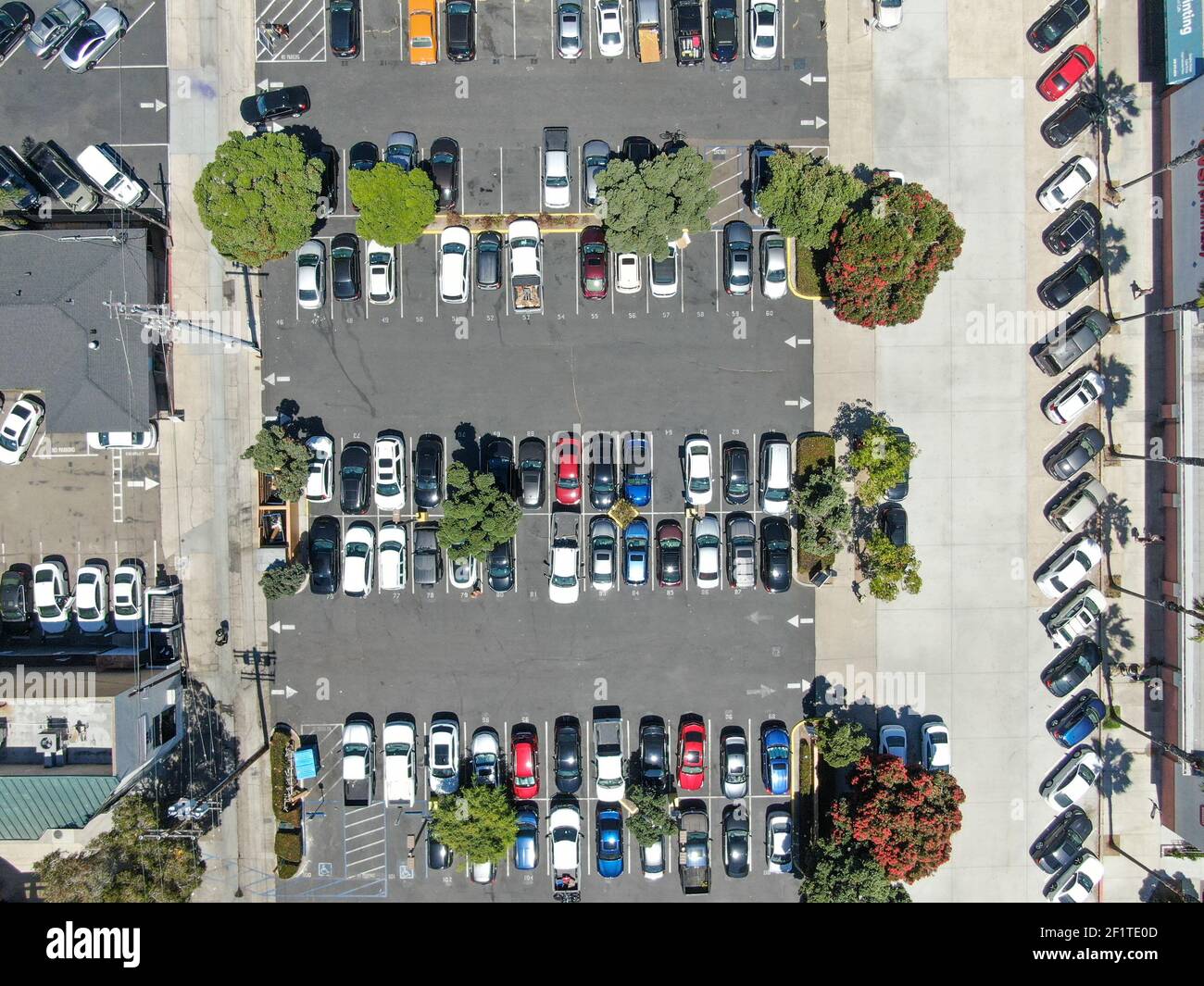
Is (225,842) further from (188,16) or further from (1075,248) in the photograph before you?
(1075,248)

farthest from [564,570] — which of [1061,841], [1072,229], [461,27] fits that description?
[1072,229]

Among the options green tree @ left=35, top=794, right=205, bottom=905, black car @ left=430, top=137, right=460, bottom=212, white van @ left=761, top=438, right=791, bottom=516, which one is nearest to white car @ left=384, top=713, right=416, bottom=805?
green tree @ left=35, top=794, right=205, bottom=905

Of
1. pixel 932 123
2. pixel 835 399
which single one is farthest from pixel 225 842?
pixel 932 123

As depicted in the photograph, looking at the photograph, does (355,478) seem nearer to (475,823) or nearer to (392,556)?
(392,556)

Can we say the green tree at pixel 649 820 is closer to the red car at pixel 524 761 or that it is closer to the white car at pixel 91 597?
the red car at pixel 524 761

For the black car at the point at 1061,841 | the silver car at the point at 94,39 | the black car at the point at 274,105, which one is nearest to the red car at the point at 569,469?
the black car at the point at 274,105

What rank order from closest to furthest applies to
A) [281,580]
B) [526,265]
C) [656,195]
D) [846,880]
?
1. [846,880]
2. [656,195]
3. [281,580]
4. [526,265]

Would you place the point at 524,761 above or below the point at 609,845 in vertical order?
above
